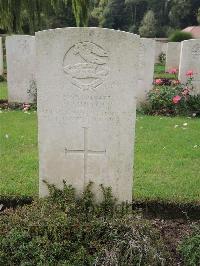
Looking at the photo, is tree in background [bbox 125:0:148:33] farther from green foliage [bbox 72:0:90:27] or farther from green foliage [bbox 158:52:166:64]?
green foliage [bbox 72:0:90:27]

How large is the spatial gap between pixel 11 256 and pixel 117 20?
1903 inches

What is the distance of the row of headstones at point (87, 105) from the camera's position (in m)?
3.46

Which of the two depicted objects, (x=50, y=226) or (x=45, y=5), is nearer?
(x=50, y=226)

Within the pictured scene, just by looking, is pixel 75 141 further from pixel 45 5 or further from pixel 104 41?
pixel 45 5

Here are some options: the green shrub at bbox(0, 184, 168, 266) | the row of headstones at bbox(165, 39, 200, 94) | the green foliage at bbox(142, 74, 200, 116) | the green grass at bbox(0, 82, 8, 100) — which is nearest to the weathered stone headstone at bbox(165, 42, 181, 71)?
the green grass at bbox(0, 82, 8, 100)

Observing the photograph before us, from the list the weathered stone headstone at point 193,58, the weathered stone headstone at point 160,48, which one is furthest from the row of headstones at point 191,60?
the weathered stone headstone at point 160,48

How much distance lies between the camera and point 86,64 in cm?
350

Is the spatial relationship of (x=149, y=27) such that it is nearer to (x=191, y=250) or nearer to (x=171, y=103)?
(x=171, y=103)

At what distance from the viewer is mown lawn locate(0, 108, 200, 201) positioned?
4.51m

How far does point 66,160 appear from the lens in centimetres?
375

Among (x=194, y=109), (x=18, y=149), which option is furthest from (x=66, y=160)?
(x=194, y=109)

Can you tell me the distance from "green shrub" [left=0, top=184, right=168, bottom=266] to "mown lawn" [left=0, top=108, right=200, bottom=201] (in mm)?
986

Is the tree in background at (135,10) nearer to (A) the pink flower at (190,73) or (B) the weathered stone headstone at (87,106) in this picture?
(A) the pink flower at (190,73)

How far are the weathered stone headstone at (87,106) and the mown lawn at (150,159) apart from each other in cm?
73
